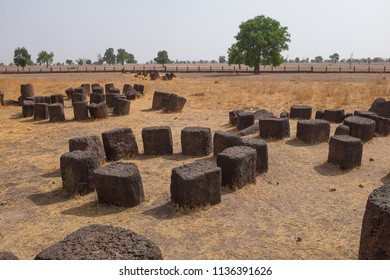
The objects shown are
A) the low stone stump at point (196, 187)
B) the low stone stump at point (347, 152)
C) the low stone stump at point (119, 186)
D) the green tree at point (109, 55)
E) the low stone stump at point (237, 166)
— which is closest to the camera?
the low stone stump at point (196, 187)

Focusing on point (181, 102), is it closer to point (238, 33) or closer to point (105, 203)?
point (105, 203)

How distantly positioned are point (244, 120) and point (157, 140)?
3926 mm

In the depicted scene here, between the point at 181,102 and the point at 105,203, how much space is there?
34.8 ft

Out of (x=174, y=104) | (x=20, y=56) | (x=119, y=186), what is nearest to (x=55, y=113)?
(x=174, y=104)

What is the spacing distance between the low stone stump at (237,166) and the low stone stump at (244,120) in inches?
199

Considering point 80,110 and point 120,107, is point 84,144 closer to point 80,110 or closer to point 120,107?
point 80,110

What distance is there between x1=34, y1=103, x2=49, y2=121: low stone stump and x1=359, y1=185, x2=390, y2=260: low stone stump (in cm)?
1429

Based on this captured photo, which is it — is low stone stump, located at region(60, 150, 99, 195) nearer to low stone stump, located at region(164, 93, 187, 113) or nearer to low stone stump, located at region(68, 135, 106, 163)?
low stone stump, located at region(68, 135, 106, 163)

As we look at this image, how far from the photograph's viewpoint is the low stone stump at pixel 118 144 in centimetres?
923

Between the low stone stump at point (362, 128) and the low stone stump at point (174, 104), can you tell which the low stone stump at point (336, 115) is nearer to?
the low stone stump at point (362, 128)

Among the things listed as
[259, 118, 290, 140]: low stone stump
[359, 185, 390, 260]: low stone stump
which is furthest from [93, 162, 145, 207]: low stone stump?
[259, 118, 290, 140]: low stone stump

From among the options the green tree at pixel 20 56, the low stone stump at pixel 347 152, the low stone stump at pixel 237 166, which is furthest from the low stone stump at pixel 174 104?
the green tree at pixel 20 56

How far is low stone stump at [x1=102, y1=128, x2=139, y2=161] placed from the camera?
9227 mm

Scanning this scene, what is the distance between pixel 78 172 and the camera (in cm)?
712
